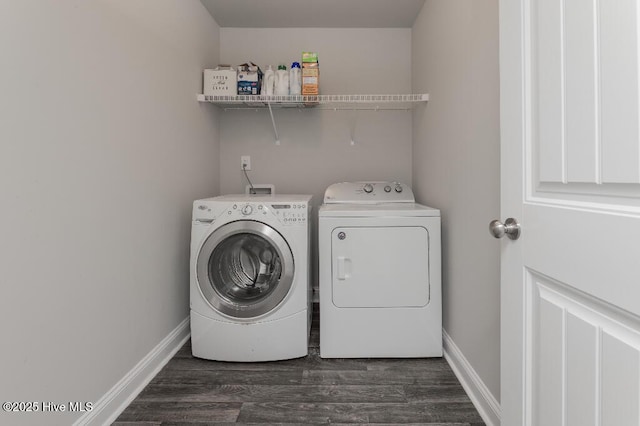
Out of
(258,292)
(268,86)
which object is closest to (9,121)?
(258,292)

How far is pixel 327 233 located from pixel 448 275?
27.0 inches

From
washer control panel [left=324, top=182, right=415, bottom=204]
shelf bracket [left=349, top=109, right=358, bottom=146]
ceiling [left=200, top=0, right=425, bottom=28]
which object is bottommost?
washer control panel [left=324, top=182, right=415, bottom=204]

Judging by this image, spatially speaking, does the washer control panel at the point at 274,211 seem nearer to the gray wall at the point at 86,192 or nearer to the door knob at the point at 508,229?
Answer: the gray wall at the point at 86,192

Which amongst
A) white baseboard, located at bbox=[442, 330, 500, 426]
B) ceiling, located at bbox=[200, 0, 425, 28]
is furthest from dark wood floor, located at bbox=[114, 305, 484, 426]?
ceiling, located at bbox=[200, 0, 425, 28]

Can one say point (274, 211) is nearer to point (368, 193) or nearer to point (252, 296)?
point (252, 296)

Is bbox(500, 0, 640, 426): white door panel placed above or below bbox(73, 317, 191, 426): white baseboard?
above

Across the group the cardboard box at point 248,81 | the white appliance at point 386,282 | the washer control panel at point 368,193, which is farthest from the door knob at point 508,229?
the cardboard box at point 248,81

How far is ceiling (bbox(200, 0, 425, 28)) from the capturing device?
8.19ft

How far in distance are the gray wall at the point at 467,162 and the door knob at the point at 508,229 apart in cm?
50

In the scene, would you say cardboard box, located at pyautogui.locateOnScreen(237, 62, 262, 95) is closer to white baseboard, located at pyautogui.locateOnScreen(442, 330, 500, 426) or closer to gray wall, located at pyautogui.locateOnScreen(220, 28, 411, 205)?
gray wall, located at pyautogui.locateOnScreen(220, 28, 411, 205)

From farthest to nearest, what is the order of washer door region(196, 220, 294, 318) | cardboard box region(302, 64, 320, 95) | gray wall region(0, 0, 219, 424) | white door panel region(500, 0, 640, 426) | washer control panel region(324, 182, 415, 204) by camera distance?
washer control panel region(324, 182, 415, 204)
cardboard box region(302, 64, 320, 95)
washer door region(196, 220, 294, 318)
gray wall region(0, 0, 219, 424)
white door panel region(500, 0, 640, 426)

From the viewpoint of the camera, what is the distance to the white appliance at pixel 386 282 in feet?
6.58

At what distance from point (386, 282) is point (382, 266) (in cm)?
9

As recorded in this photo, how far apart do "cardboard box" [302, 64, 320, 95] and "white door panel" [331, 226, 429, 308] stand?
1.03 meters
